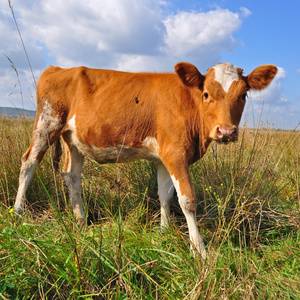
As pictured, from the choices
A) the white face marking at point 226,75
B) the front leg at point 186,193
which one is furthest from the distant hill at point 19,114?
the white face marking at point 226,75

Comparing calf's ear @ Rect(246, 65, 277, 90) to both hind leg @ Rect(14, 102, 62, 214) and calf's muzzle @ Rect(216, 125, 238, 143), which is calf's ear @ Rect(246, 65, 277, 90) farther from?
hind leg @ Rect(14, 102, 62, 214)

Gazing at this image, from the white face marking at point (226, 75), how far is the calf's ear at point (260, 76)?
281mm

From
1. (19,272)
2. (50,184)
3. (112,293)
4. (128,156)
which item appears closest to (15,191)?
(50,184)

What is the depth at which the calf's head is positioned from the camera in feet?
10.9

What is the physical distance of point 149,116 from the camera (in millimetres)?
3939

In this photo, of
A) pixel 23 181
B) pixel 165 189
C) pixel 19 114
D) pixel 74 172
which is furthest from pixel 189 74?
pixel 19 114

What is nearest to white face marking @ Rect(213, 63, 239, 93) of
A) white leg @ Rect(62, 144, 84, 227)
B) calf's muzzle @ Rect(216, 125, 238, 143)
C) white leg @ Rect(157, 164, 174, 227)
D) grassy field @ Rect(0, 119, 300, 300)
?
calf's muzzle @ Rect(216, 125, 238, 143)

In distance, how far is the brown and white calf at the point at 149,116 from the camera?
352 centimetres

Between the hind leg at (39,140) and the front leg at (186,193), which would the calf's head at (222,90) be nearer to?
the front leg at (186,193)

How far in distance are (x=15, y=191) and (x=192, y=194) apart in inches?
116

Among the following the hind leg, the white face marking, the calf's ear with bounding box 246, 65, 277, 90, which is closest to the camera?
the white face marking

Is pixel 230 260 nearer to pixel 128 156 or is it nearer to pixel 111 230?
pixel 111 230

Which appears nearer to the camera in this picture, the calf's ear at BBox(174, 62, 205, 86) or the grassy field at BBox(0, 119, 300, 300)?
the grassy field at BBox(0, 119, 300, 300)

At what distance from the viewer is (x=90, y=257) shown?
8.08ft
